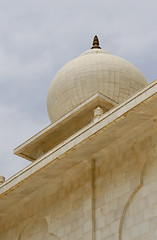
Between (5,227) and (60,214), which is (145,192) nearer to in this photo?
(60,214)

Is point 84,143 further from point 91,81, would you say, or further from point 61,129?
point 91,81

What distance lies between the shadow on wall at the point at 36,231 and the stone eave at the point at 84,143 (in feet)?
2.07

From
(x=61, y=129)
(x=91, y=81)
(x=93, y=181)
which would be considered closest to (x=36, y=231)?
(x=93, y=181)

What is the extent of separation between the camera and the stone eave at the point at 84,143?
9784mm

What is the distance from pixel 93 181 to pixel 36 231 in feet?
5.93

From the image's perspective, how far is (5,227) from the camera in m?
12.9

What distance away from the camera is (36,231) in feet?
39.3

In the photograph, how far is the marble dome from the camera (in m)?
14.4

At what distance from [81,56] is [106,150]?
4.87 metres

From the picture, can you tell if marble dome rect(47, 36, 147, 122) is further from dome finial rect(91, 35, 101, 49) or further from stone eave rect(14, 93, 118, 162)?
dome finial rect(91, 35, 101, 49)

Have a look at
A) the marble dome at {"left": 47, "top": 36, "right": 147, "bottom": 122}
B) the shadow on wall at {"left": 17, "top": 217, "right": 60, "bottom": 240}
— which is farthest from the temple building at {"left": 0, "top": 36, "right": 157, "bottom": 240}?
the marble dome at {"left": 47, "top": 36, "right": 147, "bottom": 122}

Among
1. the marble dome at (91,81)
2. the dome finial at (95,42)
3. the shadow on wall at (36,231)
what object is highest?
the dome finial at (95,42)

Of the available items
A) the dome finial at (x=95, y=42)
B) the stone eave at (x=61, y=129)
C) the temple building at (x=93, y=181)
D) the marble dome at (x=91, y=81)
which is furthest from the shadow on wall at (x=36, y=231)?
the dome finial at (x=95, y=42)

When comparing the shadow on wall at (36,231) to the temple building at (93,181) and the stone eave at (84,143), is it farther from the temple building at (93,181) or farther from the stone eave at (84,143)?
the stone eave at (84,143)
